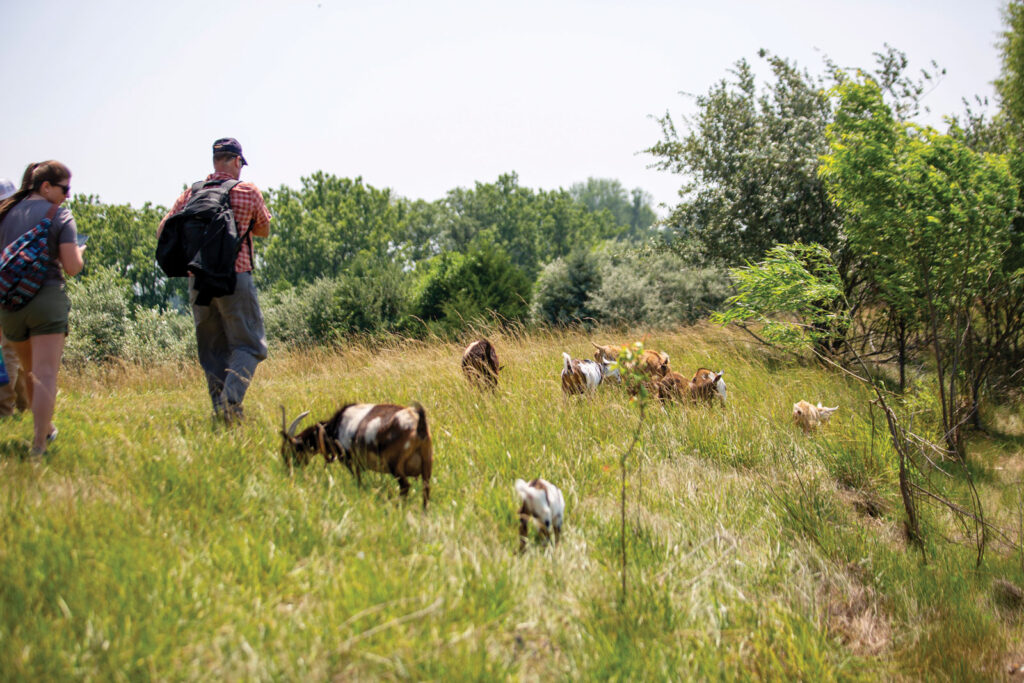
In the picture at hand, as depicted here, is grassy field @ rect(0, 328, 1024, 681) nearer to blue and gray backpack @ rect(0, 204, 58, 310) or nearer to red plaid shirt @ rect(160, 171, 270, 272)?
blue and gray backpack @ rect(0, 204, 58, 310)

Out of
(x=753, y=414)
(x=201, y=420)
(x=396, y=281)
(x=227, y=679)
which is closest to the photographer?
(x=227, y=679)

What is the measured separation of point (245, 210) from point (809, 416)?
206 inches

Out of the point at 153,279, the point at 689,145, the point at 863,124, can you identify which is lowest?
the point at 153,279

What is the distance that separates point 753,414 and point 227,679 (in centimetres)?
504

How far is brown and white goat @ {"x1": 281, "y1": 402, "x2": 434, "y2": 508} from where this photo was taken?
2783 mm

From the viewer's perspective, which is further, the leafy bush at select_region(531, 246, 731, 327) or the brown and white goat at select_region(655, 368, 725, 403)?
the leafy bush at select_region(531, 246, 731, 327)

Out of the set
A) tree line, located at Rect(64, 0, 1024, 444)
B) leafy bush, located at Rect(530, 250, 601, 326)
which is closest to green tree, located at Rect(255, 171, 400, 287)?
tree line, located at Rect(64, 0, 1024, 444)

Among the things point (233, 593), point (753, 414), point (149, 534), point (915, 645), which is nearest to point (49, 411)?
point (149, 534)

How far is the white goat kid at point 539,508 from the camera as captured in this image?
9.08 feet

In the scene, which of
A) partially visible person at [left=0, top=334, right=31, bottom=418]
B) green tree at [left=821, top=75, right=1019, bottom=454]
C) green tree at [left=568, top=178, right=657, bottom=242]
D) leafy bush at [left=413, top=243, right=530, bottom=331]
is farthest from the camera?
green tree at [left=568, top=178, right=657, bottom=242]

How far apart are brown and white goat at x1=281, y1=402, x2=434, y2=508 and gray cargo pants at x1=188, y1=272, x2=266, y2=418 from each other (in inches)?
55.7

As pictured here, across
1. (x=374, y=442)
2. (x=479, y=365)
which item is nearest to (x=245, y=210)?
(x=479, y=365)

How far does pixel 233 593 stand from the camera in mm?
2080

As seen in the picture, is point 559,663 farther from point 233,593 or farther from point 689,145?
point 689,145
